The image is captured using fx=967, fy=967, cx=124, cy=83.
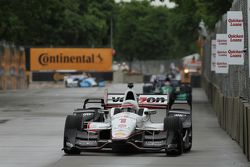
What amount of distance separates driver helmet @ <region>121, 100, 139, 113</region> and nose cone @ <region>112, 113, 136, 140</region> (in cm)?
58

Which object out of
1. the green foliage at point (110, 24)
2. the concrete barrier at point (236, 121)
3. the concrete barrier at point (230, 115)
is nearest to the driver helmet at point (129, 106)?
the concrete barrier at point (236, 121)

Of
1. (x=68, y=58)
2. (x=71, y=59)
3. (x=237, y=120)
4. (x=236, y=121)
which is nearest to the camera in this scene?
(x=237, y=120)

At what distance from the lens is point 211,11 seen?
141ft

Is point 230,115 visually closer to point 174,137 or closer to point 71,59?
point 174,137

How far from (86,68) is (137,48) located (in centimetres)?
4257

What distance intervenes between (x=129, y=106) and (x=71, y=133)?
133 centimetres

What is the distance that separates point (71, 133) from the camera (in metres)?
17.9

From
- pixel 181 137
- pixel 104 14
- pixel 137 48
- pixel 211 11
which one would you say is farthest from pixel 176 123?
pixel 137 48

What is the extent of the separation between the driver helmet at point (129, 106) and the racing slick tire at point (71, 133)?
902 mm

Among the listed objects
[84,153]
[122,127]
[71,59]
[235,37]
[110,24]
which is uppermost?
[110,24]

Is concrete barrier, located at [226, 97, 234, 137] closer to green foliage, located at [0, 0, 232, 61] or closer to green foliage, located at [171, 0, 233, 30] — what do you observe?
green foliage, located at [171, 0, 233, 30]

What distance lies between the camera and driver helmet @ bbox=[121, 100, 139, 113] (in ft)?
60.7

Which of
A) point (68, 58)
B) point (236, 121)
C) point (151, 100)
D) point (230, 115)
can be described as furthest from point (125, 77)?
point (151, 100)

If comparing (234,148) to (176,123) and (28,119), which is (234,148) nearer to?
(176,123)
